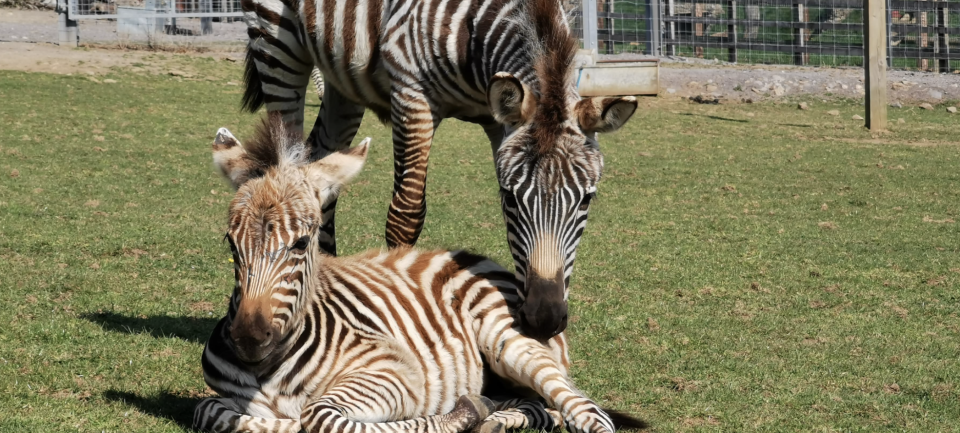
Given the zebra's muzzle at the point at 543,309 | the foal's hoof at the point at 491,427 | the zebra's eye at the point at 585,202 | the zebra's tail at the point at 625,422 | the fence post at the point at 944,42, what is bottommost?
the zebra's tail at the point at 625,422

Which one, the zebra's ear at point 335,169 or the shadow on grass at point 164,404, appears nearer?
the zebra's ear at point 335,169

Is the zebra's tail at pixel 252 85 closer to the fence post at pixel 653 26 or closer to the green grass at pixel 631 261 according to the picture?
the green grass at pixel 631 261

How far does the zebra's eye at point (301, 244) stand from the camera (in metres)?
4.65

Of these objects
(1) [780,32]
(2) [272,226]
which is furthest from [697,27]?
(2) [272,226]

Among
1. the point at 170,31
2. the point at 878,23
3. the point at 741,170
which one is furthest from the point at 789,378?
the point at 170,31

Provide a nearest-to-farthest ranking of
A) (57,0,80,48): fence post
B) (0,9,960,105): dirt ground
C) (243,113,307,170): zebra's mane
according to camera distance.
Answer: (243,113,307,170): zebra's mane → (0,9,960,105): dirt ground → (57,0,80,48): fence post

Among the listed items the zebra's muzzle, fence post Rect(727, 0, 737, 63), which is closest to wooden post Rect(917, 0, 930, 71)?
fence post Rect(727, 0, 737, 63)

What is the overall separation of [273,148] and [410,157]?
200 centimetres

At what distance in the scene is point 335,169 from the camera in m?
5.07

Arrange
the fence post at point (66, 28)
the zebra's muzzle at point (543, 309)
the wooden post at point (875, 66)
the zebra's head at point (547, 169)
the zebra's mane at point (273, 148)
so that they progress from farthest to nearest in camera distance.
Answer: the fence post at point (66, 28) < the wooden post at point (875, 66) < the zebra's head at point (547, 169) < the zebra's muzzle at point (543, 309) < the zebra's mane at point (273, 148)

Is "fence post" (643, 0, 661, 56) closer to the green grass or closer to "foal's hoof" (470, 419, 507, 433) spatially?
the green grass

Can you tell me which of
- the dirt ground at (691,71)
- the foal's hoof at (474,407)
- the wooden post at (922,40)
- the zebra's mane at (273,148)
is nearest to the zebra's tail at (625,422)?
the foal's hoof at (474,407)

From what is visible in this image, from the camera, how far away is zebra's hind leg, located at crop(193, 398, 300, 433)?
465 centimetres

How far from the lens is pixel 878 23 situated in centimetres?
1973
